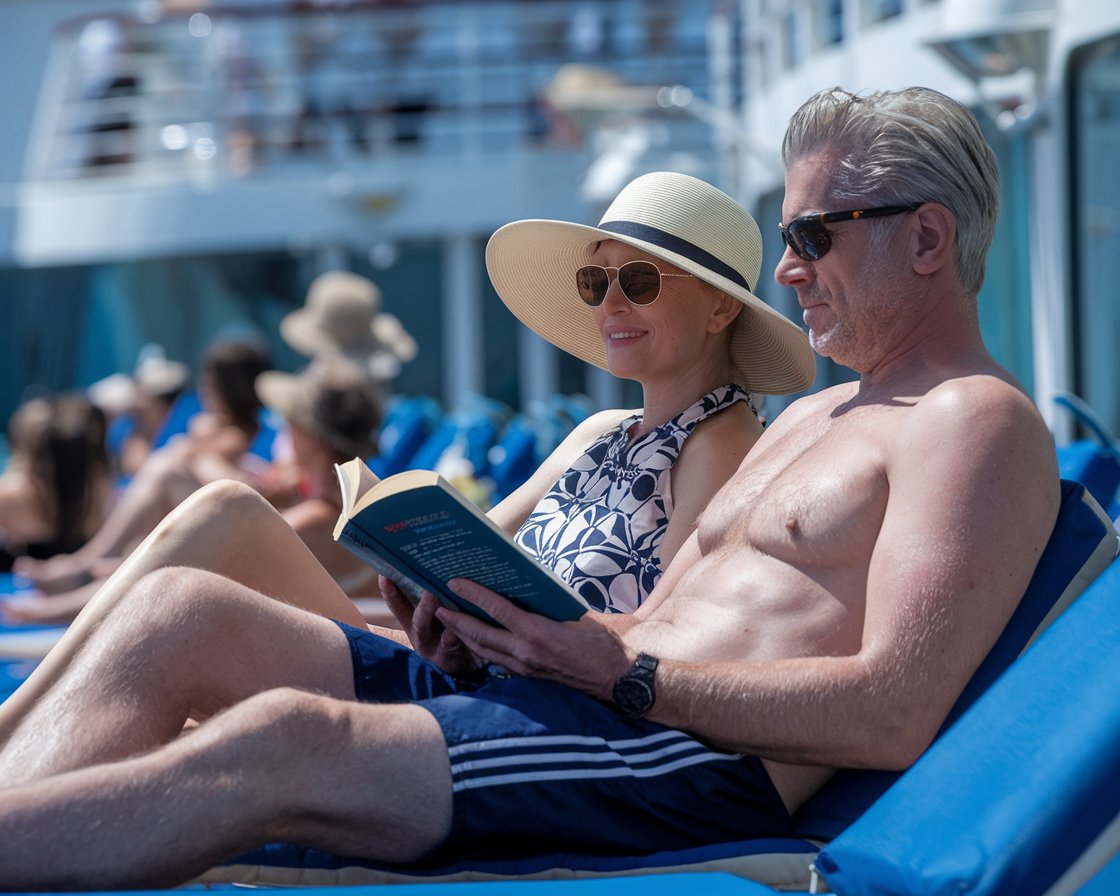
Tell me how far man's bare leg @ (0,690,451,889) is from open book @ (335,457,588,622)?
0.21 metres

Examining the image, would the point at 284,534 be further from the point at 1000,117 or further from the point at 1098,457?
the point at 1000,117

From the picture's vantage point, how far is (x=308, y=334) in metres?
9.08

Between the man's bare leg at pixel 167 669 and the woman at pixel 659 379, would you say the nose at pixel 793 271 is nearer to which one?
the woman at pixel 659 379

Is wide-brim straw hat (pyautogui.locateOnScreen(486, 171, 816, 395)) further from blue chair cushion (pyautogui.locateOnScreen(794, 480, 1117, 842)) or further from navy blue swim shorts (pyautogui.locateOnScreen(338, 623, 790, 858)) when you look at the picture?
navy blue swim shorts (pyautogui.locateOnScreen(338, 623, 790, 858))

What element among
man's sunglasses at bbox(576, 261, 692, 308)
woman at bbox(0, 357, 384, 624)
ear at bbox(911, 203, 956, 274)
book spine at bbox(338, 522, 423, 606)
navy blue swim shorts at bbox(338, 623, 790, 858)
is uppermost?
ear at bbox(911, 203, 956, 274)

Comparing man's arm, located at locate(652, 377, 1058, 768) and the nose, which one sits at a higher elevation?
the nose

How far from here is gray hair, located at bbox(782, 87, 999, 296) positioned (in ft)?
7.04

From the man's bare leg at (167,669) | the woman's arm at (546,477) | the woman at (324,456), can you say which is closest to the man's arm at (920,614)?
the man's bare leg at (167,669)

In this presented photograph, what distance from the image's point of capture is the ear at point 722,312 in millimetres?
2793

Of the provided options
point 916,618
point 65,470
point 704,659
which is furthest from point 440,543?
point 65,470

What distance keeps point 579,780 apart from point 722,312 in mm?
1151

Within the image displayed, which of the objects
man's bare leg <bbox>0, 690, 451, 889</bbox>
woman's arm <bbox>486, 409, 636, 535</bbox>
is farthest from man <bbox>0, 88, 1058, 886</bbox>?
woman's arm <bbox>486, 409, 636, 535</bbox>

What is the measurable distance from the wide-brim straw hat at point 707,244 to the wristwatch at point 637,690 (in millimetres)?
918

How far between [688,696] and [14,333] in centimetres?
1485
